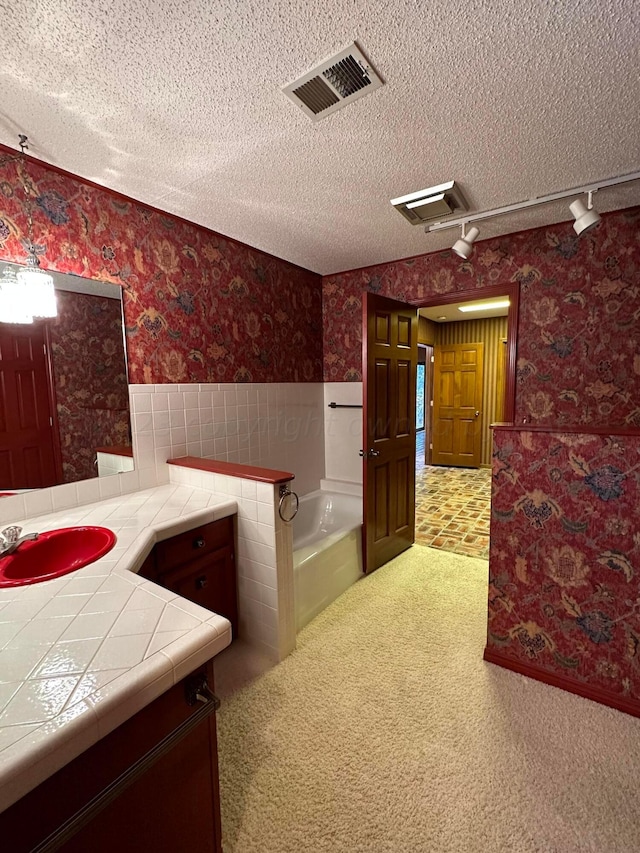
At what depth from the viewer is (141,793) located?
2.59ft

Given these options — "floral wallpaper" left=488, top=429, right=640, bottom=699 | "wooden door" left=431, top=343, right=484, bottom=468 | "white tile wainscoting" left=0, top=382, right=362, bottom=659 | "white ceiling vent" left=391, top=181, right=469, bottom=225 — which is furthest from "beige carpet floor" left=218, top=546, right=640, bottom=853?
"wooden door" left=431, top=343, right=484, bottom=468

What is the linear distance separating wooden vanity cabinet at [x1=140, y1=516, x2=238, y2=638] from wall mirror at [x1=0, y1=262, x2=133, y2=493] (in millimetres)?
689

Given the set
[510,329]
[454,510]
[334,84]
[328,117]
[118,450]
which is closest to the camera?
[334,84]

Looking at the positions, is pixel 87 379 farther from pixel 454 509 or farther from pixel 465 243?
pixel 454 509

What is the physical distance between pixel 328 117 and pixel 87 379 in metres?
1.65

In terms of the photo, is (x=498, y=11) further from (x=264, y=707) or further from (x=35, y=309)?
(x=264, y=707)

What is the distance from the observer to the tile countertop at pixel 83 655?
2.09ft

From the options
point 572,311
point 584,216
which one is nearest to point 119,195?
point 584,216

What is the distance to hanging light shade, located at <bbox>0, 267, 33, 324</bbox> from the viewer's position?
162cm

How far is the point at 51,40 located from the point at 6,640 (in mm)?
1730

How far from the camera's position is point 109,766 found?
0.74 metres

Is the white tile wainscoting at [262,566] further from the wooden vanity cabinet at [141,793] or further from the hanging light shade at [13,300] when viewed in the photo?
the hanging light shade at [13,300]

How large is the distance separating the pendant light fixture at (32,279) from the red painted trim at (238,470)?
0.99 m

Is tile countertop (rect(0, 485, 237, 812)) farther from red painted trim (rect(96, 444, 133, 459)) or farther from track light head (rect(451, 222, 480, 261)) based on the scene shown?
track light head (rect(451, 222, 480, 261))
